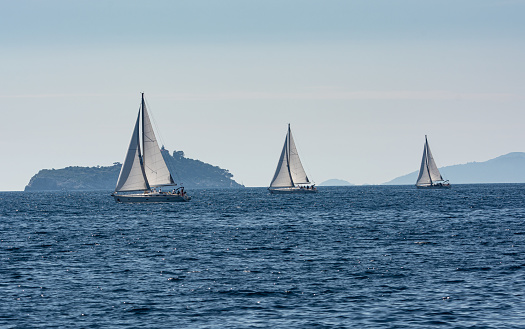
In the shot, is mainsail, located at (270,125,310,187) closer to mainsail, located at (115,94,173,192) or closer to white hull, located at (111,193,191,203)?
white hull, located at (111,193,191,203)

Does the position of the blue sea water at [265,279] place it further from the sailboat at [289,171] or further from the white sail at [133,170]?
the sailboat at [289,171]

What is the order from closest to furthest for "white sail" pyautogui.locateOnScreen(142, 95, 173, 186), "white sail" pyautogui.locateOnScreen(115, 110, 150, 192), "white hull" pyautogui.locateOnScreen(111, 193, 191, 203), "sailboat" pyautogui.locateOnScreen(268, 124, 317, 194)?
"white sail" pyautogui.locateOnScreen(115, 110, 150, 192) < "white sail" pyautogui.locateOnScreen(142, 95, 173, 186) < "white hull" pyautogui.locateOnScreen(111, 193, 191, 203) < "sailboat" pyautogui.locateOnScreen(268, 124, 317, 194)

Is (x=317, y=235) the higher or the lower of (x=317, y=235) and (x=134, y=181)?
the lower

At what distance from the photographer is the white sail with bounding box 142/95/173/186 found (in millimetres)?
110938

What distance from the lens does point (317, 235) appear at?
6400 centimetres

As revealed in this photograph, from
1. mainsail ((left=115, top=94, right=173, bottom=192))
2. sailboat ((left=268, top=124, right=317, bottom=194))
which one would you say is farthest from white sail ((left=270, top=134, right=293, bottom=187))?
mainsail ((left=115, top=94, right=173, bottom=192))

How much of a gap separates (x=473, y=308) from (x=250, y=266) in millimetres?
16638

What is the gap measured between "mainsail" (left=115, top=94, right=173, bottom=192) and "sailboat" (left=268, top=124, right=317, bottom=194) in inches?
2274

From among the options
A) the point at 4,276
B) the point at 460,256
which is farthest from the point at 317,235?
the point at 4,276

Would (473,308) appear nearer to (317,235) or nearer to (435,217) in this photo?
(317,235)

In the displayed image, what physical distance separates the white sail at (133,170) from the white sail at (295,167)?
62.1m

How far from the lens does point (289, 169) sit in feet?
558

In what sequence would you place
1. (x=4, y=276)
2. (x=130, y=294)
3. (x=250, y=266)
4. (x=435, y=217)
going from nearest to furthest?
(x=130, y=294) < (x=4, y=276) < (x=250, y=266) < (x=435, y=217)

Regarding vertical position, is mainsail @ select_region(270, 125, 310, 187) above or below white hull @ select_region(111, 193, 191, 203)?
above
